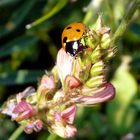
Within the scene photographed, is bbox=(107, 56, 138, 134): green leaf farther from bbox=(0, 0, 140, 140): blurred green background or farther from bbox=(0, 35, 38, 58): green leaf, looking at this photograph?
bbox=(0, 35, 38, 58): green leaf

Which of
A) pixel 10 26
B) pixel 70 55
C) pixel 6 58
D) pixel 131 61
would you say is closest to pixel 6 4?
pixel 10 26

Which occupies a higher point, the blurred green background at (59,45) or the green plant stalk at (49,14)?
the green plant stalk at (49,14)

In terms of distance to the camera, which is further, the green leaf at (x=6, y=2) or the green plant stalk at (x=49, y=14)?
the green leaf at (x=6, y=2)

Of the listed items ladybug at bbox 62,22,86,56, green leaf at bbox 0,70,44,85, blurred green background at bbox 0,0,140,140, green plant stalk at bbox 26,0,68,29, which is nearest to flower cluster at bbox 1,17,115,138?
ladybug at bbox 62,22,86,56

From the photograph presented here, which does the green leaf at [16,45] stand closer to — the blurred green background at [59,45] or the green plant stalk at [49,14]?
the blurred green background at [59,45]

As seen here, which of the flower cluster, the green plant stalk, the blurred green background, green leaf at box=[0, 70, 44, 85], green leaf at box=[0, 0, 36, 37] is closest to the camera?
the flower cluster

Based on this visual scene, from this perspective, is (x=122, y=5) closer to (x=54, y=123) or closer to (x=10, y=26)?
(x=10, y=26)

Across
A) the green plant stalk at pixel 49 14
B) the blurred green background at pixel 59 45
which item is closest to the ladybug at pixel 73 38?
the green plant stalk at pixel 49 14
